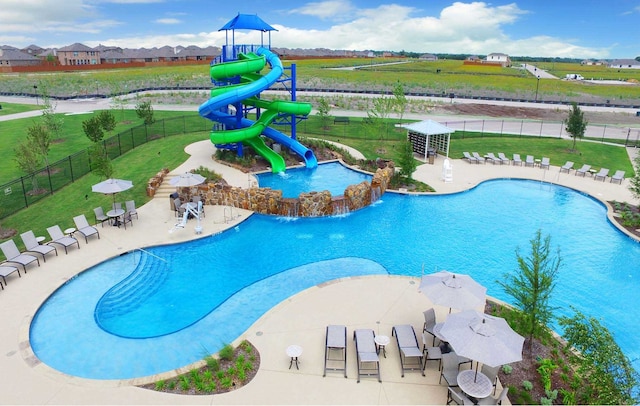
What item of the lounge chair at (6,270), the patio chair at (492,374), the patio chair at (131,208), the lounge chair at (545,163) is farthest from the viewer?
the lounge chair at (545,163)

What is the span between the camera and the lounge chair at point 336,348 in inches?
390

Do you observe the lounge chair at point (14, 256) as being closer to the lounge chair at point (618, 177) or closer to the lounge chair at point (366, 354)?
the lounge chair at point (366, 354)

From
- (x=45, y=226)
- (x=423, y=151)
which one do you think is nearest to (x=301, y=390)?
(x=45, y=226)

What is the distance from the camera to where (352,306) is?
1239 cm

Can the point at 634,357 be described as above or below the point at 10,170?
below

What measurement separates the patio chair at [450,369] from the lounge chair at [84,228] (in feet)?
46.1

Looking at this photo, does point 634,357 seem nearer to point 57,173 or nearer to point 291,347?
point 291,347

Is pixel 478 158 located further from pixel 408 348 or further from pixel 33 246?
pixel 33 246

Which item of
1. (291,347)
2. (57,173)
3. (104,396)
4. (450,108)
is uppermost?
(450,108)

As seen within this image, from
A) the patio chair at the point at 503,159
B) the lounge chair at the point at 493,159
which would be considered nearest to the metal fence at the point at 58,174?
the lounge chair at the point at 493,159

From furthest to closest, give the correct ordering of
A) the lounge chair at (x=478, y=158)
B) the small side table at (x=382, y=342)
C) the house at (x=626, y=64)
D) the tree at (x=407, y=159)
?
the house at (x=626, y=64) < the lounge chair at (x=478, y=158) < the tree at (x=407, y=159) < the small side table at (x=382, y=342)

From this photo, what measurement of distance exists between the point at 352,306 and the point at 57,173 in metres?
19.9

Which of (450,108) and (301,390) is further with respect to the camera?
(450,108)

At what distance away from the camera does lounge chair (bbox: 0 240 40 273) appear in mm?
14013
